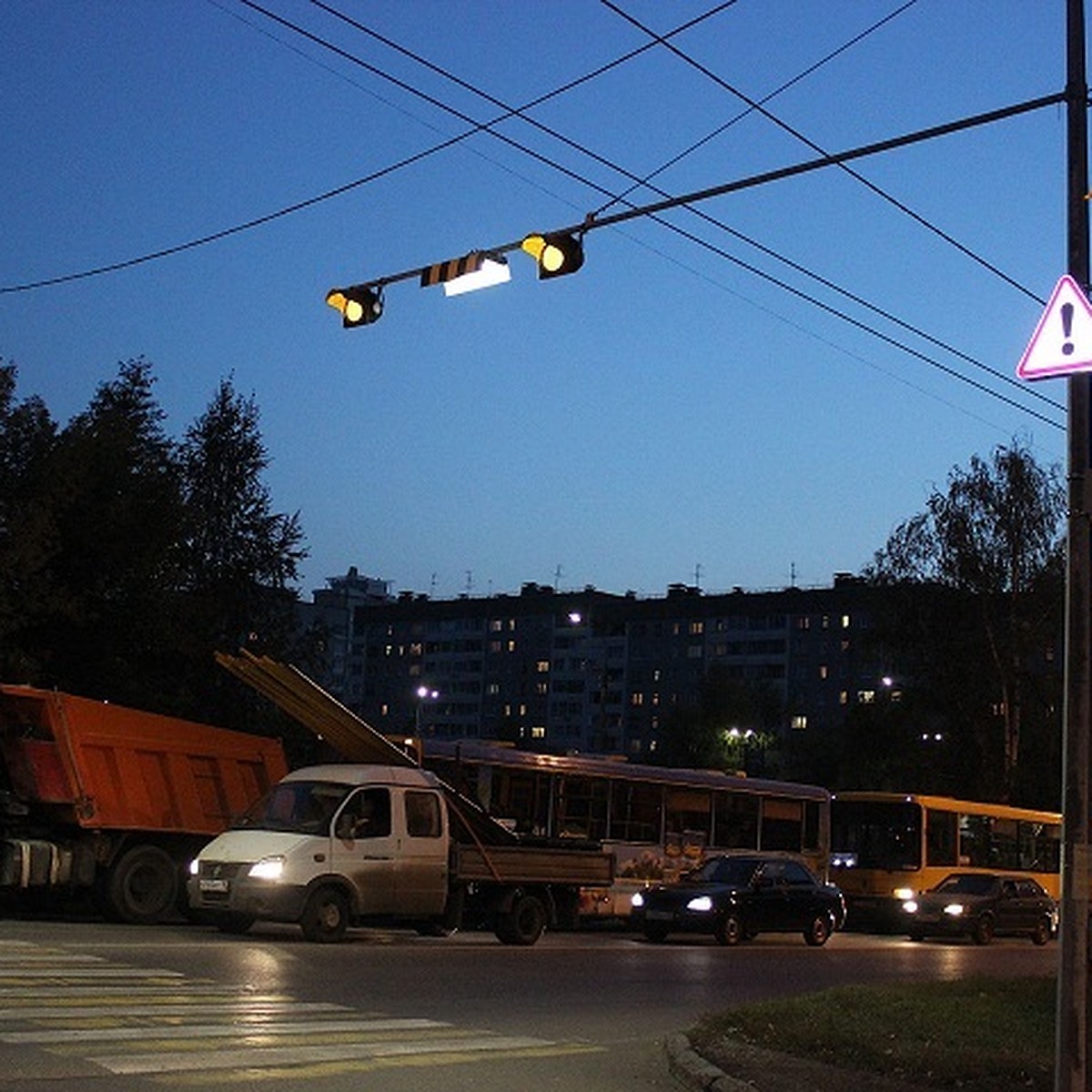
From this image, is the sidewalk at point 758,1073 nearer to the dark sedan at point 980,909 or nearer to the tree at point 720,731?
the dark sedan at point 980,909

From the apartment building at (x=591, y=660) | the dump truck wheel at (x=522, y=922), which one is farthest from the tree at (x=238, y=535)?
the apartment building at (x=591, y=660)

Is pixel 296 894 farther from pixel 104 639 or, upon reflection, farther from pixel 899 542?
pixel 899 542

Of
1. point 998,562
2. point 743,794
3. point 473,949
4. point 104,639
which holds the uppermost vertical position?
point 998,562

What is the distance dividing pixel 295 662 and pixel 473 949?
23.9 m

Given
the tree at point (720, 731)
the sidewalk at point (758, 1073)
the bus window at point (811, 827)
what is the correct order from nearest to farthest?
the sidewalk at point (758, 1073) → the bus window at point (811, 827) → the tree at point (720, 731)

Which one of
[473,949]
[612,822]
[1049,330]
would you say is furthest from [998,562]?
[1049,330]

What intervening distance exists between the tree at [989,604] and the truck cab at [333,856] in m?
32.3

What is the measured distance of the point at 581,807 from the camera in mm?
30734

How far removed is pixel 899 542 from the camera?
5353 centimetres

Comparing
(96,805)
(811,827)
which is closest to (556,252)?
(96,805)

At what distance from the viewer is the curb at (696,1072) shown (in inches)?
455

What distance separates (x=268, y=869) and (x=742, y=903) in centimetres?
1004

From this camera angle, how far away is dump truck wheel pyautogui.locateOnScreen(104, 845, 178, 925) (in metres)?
23.5

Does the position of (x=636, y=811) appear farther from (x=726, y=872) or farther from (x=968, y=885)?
(x=968, y=885)
